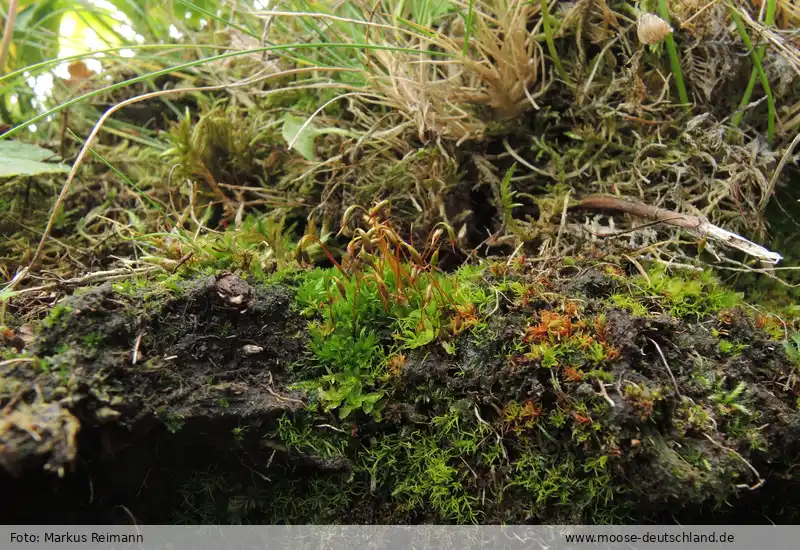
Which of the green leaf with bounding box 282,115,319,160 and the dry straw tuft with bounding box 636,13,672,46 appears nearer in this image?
the dry straw tuft with bounding box 636,13,672,46

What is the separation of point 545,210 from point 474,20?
63cm

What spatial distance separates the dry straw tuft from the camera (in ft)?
4.81

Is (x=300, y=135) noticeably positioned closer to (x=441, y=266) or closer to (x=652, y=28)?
(x=441, y=266)

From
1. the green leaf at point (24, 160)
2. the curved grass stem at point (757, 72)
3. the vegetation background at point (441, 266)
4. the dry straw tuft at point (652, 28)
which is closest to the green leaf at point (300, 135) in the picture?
the vegetation background at point (441, 266)

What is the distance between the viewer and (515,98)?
1694 millimetres

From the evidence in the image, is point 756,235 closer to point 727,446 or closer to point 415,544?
point 727,446

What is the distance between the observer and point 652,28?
4.83 ft

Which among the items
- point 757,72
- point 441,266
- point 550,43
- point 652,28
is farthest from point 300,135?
point 757,72

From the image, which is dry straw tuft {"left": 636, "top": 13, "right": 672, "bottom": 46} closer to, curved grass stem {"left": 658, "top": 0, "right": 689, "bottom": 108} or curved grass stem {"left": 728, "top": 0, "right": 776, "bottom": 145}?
curved grass stem {"left": 658, "top": 0, "right": 689, "bottom": 108}

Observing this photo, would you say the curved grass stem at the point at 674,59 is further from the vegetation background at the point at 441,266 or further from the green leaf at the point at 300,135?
the green leaf at the point at 300,135

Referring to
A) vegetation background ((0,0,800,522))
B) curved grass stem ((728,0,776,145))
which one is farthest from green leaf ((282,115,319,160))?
curved grass stem ((728,0,776,145))

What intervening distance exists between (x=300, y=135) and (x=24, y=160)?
91 centimetres

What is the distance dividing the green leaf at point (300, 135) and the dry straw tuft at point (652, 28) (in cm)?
104

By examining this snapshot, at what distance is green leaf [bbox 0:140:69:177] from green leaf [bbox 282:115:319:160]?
0.74 meters
